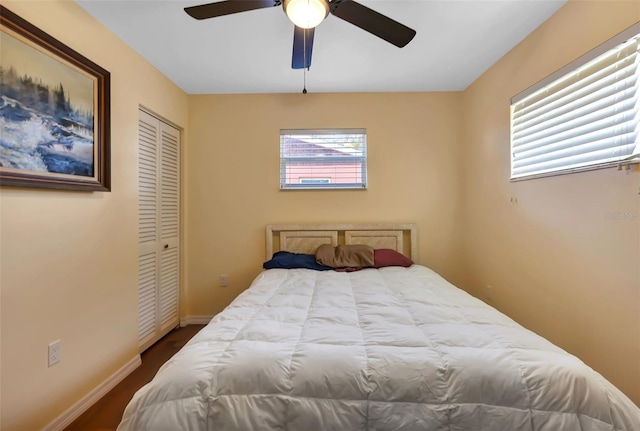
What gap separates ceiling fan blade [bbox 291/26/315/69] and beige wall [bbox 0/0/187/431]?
4.40ft

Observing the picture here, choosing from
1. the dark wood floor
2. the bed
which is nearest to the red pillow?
the bed

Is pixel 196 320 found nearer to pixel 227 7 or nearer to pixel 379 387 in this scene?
pixel 379 387

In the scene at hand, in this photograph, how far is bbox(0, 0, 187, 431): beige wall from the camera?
4.59 ft

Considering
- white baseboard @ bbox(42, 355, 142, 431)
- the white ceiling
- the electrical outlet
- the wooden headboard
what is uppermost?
the white ceiling

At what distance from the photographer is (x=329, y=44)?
217 centimetres

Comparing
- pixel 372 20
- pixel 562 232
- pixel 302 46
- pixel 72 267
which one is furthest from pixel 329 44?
pixel 72 267

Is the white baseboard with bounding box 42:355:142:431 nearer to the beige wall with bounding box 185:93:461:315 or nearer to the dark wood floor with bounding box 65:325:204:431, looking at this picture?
the dark wood floor with bounding box 65:325:204:431

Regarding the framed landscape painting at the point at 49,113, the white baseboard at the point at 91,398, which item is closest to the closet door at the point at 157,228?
the white baseboard at the point at 91,398

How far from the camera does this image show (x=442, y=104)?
10.0ft

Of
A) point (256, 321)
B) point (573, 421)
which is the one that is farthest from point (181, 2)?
point (573, 421)

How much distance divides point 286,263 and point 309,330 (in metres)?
1.46

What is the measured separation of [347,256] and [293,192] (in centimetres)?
92

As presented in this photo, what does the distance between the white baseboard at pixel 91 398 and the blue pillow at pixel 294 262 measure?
4.23 feet

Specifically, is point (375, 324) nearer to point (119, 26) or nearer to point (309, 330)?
point (309, 330)
